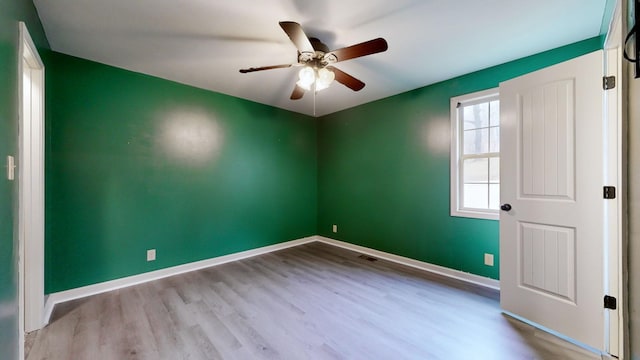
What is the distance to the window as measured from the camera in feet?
9.23

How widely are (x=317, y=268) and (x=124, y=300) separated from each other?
6.88ft

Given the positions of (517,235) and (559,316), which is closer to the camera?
(559,316)

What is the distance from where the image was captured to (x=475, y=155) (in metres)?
2.93

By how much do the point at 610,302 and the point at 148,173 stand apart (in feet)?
14.2

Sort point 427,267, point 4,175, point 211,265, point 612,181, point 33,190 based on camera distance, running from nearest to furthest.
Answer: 1. point 4,175
2. point 612,181
3. point 33,190
4. point 427,267
5. point 211,265

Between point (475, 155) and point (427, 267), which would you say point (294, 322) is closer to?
point (427, 267)

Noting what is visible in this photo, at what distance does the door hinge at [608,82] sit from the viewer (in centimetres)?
165

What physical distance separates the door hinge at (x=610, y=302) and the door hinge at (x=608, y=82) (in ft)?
4.70

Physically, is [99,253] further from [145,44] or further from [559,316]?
[559,316]

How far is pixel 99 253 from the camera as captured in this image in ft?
8.61

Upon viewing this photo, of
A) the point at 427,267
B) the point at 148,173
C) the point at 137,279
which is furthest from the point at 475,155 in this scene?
the point at 137,279

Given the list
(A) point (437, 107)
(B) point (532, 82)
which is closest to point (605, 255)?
(B) point (532, 82)

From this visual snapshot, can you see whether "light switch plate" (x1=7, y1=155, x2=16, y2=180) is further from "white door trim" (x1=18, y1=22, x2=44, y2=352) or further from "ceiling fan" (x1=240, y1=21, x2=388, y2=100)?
"ceiling fan" (x1=240, y1=21, x2=388, y2=100)

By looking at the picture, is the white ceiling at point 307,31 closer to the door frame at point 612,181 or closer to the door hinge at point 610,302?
the door frame at point 612,181
